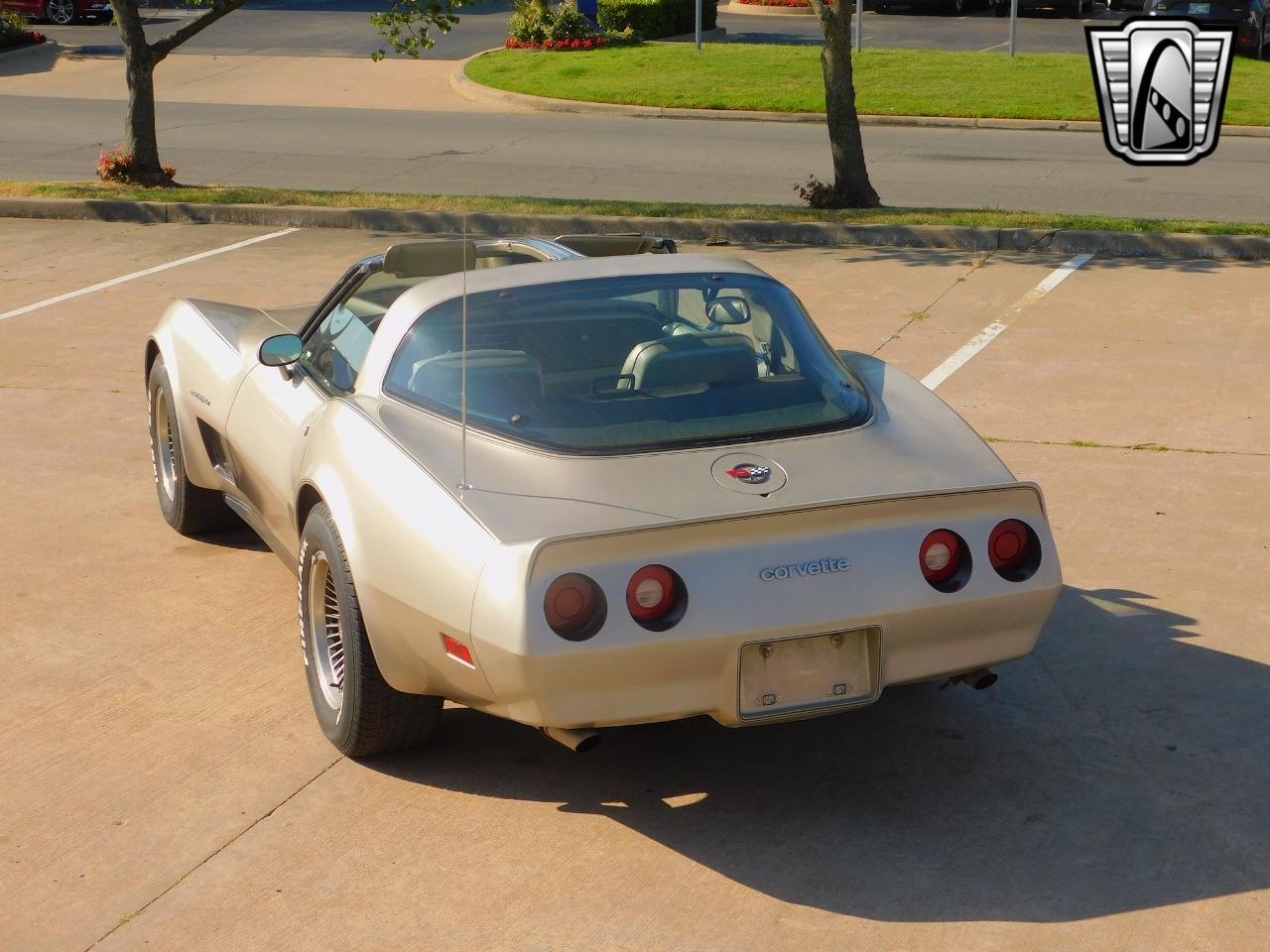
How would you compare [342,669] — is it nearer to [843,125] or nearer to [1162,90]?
[843,125]

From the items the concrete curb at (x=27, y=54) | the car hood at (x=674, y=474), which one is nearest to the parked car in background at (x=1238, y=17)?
the concrete curb at (x=27, y=54)

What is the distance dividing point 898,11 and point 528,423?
3207cm

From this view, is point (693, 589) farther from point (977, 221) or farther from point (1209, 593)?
point (977, 221)

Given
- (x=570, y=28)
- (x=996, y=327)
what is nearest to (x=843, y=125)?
(x=996, y=327)

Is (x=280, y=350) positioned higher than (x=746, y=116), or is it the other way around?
(x=280, y=350)

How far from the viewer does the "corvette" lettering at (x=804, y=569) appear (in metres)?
4.21

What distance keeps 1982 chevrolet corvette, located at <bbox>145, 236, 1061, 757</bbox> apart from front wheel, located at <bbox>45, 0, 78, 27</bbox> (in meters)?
31.3

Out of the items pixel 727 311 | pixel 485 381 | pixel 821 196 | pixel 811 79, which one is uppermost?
pixel 727 311

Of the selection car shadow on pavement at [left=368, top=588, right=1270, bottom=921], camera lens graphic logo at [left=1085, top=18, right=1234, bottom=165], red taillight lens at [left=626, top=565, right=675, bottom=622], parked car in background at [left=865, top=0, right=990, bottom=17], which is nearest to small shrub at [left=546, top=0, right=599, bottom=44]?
parked car in background at [left=865, top=0, right=990, bottom=17]

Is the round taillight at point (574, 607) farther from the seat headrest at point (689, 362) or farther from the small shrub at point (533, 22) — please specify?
the small shrub at point (533, 22)

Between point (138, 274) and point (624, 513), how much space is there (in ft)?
29.8

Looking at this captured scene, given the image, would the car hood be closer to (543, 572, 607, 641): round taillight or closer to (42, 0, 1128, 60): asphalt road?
(543, 572, 607, 641): round taillight

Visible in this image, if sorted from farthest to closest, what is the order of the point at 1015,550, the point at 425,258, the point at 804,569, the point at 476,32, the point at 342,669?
the point at 476,32 → the point at 425,258 → the point at 342,669 → the point at 1015,550 → the point at 804,569

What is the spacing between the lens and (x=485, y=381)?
487 centimetres
